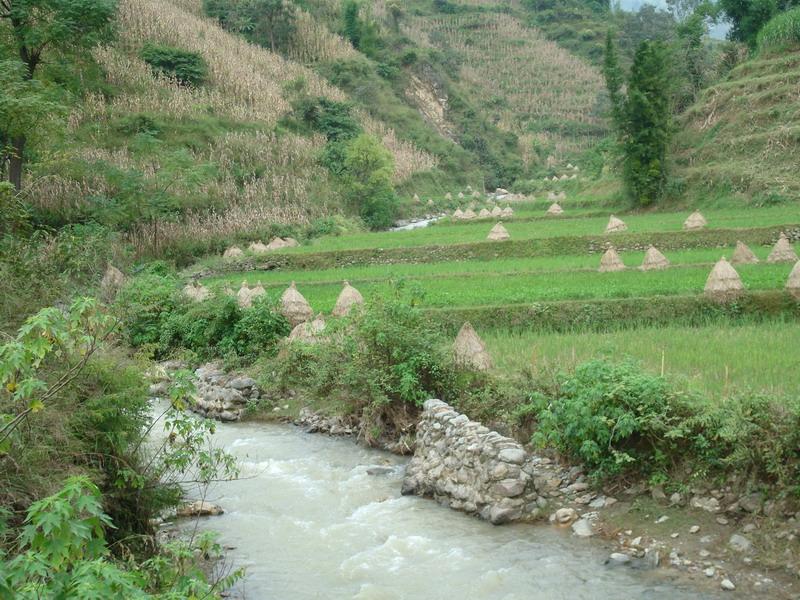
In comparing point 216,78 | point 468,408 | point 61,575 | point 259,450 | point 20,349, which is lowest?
point 259,450

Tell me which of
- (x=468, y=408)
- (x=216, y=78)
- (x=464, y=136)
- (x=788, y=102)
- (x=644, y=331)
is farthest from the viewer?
(x=464, y=136)

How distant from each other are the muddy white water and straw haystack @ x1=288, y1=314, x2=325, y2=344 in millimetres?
3629

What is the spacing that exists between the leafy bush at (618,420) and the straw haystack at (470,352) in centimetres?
231

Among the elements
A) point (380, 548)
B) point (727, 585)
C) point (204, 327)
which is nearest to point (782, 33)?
point (204, 327)

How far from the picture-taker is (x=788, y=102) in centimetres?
3027

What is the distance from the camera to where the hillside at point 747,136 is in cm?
2744

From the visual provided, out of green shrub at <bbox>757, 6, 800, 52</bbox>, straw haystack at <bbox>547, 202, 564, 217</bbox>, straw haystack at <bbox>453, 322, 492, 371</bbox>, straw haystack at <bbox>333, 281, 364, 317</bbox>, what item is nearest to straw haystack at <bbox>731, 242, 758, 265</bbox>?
straw haystack at <bbox>333, 281, 364, 317</bbox>

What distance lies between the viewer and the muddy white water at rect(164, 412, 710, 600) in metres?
6.98

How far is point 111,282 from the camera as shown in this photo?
18.9 meters

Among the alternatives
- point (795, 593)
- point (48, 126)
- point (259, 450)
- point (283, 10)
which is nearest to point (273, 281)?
point (48, 126)

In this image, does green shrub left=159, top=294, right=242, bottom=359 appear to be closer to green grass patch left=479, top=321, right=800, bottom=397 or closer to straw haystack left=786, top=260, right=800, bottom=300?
green grass patch left=479, top=321, right=800, bottom=397

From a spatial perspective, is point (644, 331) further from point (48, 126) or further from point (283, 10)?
point (283, 10)

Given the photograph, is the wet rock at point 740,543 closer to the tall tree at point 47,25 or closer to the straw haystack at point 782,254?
the straw haystack at point 782,254

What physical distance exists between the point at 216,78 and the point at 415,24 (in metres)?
46.5
